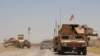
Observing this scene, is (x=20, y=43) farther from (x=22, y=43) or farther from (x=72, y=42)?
(x=72, y=42)

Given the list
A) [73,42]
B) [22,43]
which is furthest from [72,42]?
[22,43]

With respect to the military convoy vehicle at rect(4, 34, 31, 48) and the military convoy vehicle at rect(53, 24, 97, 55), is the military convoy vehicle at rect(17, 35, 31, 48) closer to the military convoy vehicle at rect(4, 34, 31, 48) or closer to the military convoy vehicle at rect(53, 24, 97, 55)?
the military convoy vehicle at rect(4, 34, 31, 48)

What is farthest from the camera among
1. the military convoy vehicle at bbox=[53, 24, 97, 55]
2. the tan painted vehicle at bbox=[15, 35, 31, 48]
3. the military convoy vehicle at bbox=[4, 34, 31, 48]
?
the military convoy vehicle at bbox=[4, 34, 31, 48]

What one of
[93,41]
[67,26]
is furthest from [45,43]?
[93,41]

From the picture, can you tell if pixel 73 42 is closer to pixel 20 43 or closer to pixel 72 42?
pixel 72 42

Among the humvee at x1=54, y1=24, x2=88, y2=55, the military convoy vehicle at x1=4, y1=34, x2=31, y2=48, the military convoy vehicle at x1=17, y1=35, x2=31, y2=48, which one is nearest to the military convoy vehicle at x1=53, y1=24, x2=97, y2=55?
the humvee at x1=54, y1=24, x2=88, y2=55

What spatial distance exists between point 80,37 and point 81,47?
4.84ft

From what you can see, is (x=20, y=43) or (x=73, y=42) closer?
(x=73, y=42)

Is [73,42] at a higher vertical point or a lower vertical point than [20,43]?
higher

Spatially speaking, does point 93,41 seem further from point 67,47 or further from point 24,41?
point 67,47

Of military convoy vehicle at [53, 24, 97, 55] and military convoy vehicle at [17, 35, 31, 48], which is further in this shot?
military convoy vehicle at [17, 35, 31, 48]

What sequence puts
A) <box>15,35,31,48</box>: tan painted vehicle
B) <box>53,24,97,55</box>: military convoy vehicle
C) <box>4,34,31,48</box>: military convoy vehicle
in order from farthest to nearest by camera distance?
<box>4,34,31,48</box>: military convoy vehicle, <box>15,35,31,48</box>: tan painted vehicle, <box>53,24,97,55</box>: military convoy vehicle

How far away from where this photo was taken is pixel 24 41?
94.6 meters

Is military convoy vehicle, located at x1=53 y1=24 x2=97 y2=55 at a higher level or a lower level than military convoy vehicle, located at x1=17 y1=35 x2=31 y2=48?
higher
